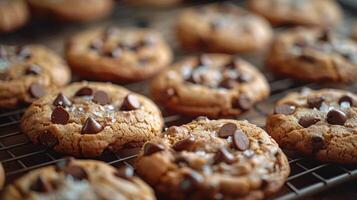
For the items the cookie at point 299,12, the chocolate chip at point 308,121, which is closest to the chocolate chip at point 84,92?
the chocolate chip at point 308,121

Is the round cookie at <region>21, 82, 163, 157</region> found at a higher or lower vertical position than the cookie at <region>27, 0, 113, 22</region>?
lower

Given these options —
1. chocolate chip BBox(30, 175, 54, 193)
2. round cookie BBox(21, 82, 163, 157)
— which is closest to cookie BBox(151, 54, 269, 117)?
round cookie BBox(21, 82, 163, 157)

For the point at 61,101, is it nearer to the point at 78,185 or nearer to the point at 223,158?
the point at 78,185

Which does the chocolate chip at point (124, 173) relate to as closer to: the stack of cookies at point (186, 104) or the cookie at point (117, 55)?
the stack of cookies at point (186, 104)

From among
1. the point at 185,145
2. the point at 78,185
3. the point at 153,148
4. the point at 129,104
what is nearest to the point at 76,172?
the point at 78,185

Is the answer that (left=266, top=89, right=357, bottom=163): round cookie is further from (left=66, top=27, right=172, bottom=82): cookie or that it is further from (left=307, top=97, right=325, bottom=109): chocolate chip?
(left=66, top=27, right=172, bottom=82): cookie
